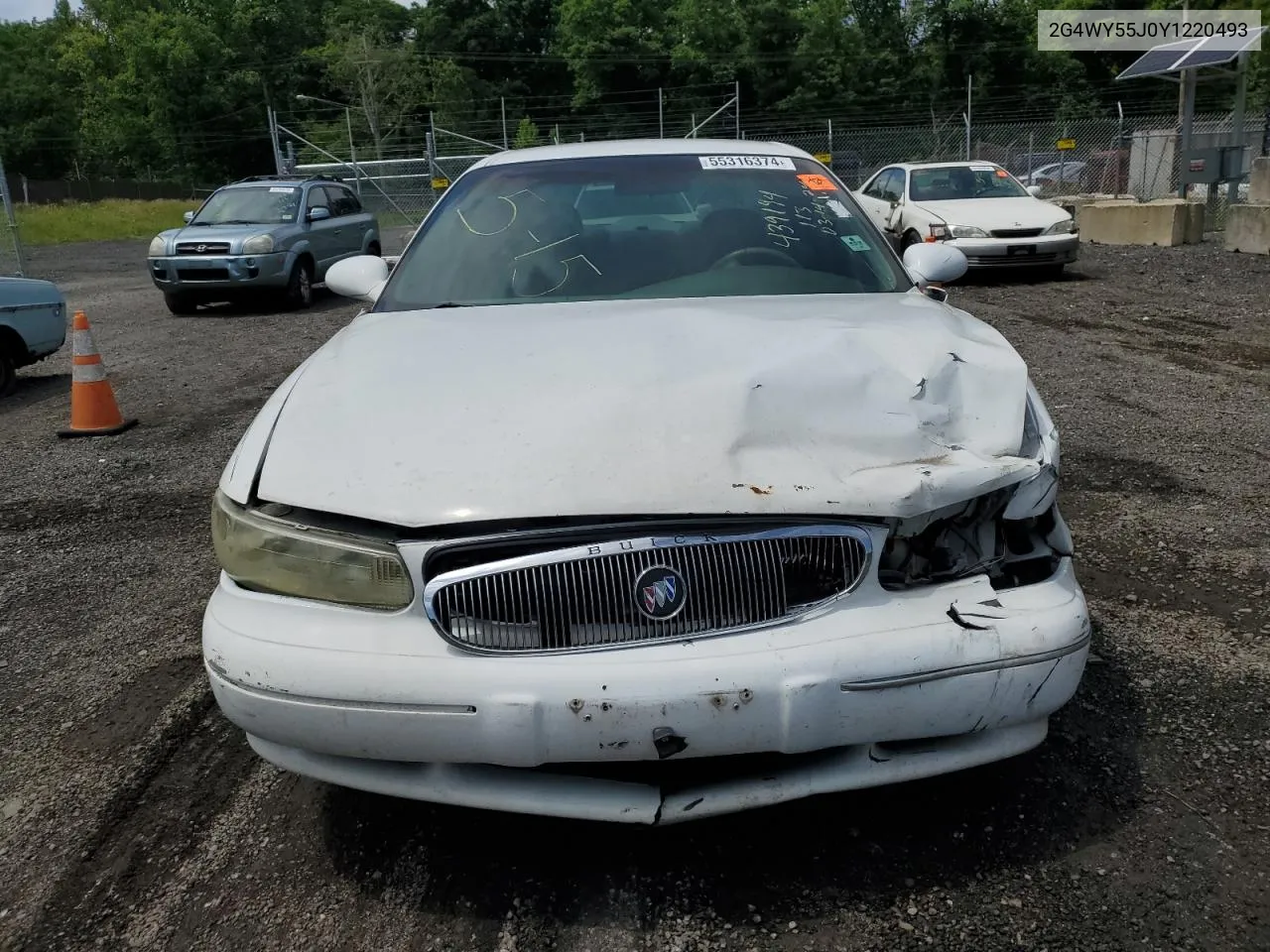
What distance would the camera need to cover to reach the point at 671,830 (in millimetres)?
2389

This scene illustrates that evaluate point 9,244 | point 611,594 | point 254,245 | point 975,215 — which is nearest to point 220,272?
point 254,245

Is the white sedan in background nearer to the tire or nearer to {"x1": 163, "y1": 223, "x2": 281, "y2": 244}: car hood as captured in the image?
the tire

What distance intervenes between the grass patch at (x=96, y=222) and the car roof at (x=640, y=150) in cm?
3129

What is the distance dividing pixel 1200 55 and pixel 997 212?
758 centimetres

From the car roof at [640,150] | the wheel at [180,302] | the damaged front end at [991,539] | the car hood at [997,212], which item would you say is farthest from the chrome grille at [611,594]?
the wheel at [180,302]

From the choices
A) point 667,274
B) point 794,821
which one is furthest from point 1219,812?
point 667,274

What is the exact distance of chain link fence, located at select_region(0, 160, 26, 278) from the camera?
48.1 feet

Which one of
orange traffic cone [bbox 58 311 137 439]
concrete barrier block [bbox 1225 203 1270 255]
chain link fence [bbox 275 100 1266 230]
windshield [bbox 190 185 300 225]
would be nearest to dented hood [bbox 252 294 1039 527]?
orange traffic cone [bbox 58 311 137 439]

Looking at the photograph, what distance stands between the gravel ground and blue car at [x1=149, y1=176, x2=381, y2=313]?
28.1 ft

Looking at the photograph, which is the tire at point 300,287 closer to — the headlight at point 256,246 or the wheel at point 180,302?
the headlight at point 256,246

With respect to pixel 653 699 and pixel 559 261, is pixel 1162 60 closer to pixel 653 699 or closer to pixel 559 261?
pixel 559 261

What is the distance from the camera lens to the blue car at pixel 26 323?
7887 mm

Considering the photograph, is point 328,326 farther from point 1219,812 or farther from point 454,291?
point 1219,812

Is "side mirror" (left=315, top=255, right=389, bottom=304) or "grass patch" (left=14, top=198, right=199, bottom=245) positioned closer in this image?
"side mirror" (left=315, top=255, right=389, bottom=304)
